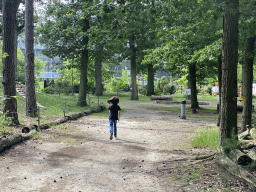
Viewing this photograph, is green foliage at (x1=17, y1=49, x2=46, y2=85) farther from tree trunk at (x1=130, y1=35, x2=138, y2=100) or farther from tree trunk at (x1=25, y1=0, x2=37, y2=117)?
tree trunk at (x1=130, y1=35, x2=138, y2=100)

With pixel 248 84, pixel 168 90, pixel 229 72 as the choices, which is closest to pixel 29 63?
pixel 248 84

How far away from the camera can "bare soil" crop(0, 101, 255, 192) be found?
510 centimetres

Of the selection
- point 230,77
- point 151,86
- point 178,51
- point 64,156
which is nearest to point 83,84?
point 178,51

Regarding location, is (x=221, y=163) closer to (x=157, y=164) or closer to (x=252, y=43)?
(x=157, y=164)

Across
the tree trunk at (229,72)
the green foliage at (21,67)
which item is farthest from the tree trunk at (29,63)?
the green foliage at (21,67)

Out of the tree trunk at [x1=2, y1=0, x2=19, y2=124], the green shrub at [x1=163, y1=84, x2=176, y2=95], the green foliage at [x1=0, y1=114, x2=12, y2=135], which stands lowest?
the green foliage at [x1=0, y1=114, x2=12, y2=135]

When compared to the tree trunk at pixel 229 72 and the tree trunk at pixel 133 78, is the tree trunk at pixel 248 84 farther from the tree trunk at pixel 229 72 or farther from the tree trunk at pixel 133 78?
the tree trunk at pixel 133 78

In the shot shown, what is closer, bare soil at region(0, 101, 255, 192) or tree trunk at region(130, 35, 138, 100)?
bare soil at region(0, 101, 255, 192)

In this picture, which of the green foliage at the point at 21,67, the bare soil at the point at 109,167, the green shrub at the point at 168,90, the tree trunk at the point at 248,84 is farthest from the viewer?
the green shrub at the point at 168,90

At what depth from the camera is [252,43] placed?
9.19 metres

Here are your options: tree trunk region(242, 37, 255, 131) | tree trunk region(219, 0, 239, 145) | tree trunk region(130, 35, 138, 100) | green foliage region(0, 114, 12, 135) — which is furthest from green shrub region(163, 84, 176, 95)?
tree trunk region(219, 0, 239, 145)

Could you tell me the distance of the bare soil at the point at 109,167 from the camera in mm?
5098

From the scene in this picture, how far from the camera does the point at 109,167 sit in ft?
21.0

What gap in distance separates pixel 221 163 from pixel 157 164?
4.91ft
